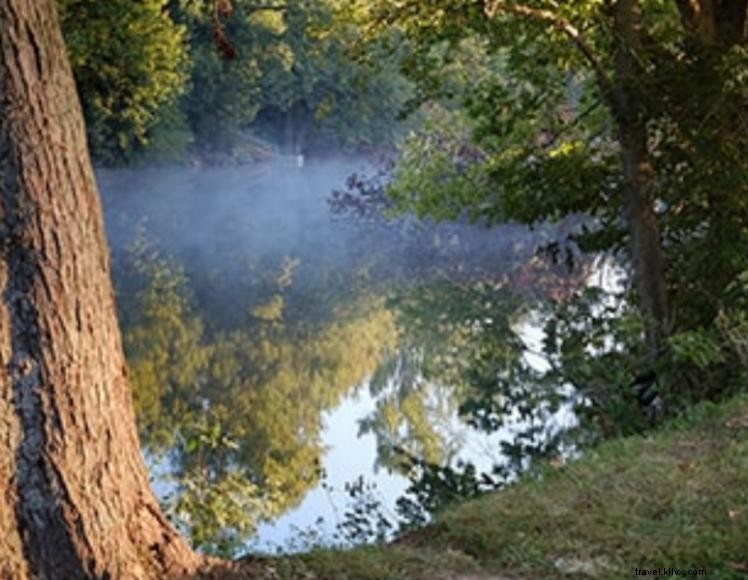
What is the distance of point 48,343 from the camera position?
3.76 m

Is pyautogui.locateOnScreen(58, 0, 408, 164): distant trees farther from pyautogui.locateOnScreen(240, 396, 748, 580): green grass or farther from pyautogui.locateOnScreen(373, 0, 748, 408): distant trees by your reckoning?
pyautogui.locateOnScreen(240, 396, 748, 580): green grass

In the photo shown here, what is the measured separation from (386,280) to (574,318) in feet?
36.2

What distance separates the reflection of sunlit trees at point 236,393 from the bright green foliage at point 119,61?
430 centimetres

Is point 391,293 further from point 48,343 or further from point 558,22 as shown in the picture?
point 48,343

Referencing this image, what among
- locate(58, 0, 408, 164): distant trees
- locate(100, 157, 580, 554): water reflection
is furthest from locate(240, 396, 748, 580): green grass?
locate(58, 0, 408, 164): distant trees

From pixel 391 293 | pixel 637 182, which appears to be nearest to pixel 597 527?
pixel 637 182

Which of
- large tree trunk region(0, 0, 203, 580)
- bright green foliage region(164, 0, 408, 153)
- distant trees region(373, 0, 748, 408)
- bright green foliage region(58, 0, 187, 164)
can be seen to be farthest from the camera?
bright green foliage region(164, 0, 408, 153)

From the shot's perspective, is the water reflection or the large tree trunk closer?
the large tree trunk

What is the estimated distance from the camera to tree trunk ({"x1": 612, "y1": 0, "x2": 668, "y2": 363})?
9859mm

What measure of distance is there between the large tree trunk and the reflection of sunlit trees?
2.02 meters

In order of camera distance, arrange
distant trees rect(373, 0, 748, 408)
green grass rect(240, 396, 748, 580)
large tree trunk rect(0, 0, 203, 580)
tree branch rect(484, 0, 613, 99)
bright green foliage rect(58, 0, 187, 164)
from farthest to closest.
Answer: bright green foliage rect(58, 0, 187, 164) → tree branch rect(484, 0, 613, 99) → distant trees rect(373, 0, 748, 408) → green grass rect(240, 396, 748, 580) → large tree trunk rect(0, 0, 203, 580)

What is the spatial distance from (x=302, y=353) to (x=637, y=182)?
31.9 feet

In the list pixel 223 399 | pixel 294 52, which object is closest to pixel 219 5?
pixel 223 399

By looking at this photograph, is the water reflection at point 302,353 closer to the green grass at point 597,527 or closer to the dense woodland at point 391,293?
the dense woodland at point 391,293
